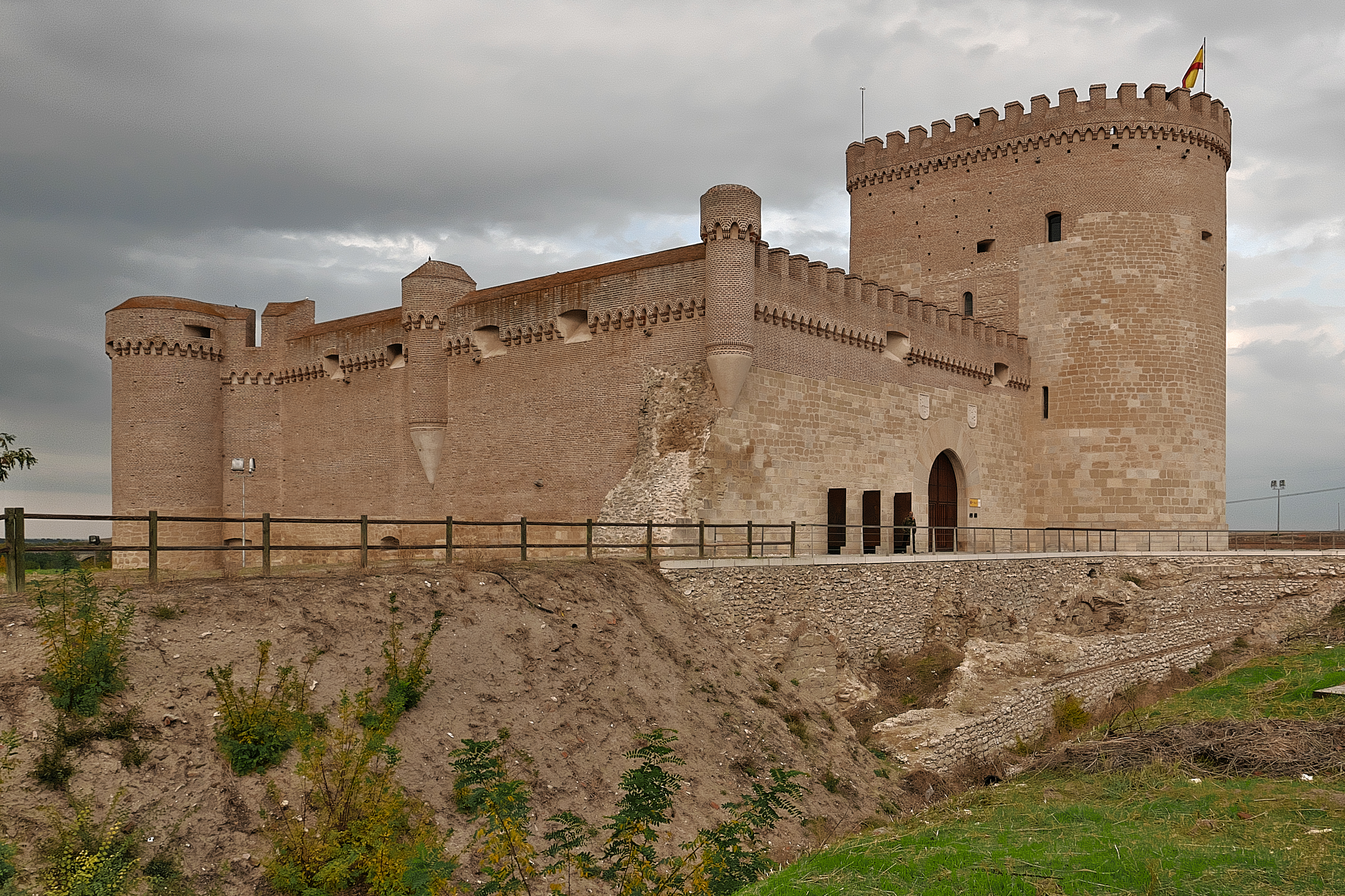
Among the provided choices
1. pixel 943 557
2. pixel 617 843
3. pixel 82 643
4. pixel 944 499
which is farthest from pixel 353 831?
pixel 944 499

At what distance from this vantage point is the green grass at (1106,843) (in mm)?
7609

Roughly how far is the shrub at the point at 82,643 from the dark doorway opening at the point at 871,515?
16547 mm

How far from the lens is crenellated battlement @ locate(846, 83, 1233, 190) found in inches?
1154

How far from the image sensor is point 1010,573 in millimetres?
23484

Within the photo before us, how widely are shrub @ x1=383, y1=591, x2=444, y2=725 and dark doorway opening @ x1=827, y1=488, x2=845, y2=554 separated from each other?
12.0m

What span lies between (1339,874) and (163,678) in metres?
11.2

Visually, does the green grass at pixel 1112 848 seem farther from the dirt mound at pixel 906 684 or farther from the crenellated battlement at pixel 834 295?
the crenellated battlement at pixel 834 295

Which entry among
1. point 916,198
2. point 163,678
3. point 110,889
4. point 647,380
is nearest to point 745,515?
point 647,380

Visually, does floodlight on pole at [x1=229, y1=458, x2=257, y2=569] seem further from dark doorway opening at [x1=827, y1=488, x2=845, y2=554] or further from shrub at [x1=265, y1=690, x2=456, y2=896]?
shrub at [x1=265, y1=690, x2=456, y2=896]

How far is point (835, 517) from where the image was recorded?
74.2 ft

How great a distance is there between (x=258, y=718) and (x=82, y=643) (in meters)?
1.89

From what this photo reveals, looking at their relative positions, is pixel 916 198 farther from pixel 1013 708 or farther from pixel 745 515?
pixel 1013 708

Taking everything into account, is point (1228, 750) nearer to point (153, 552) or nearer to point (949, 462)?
point (153, 552)

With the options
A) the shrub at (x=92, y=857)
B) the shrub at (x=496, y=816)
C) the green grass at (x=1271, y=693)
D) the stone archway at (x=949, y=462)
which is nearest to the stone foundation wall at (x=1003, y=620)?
the green grass at (x=1271, y=693)
